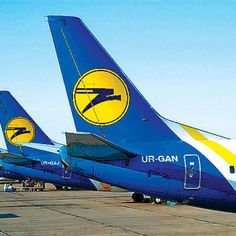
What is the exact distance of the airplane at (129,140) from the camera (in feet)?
53.8

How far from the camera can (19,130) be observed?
40.3 m

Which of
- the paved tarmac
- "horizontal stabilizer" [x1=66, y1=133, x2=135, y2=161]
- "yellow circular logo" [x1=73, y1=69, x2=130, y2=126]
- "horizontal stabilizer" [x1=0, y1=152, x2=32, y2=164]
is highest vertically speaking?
"yellow circular logo" [x1=73, y1=69, x2=130, y2=126]

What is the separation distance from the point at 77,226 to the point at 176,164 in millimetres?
8612

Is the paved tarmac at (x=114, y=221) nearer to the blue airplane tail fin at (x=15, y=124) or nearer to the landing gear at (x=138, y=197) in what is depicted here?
the landing gear at (x=138, y=197)

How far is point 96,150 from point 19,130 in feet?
83.4

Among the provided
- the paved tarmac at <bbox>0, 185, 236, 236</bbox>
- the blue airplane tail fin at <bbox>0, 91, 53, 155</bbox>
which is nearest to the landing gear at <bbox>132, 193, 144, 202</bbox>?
the paved tarmac at <bbox>0, 185, 236, 236</bbox>

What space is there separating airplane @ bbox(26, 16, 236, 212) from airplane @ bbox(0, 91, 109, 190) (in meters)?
20.2

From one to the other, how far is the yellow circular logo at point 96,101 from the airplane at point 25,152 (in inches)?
795

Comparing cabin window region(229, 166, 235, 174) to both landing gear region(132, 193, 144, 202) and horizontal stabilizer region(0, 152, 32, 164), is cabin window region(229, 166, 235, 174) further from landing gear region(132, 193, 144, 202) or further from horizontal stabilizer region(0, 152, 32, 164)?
horizontal stabilizer region(0, 152, 32, 164)

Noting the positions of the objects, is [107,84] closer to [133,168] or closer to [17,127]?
[133,168]

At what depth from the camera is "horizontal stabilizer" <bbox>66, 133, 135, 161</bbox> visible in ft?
50.9

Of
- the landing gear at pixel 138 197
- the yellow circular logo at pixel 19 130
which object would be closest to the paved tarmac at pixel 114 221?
the landing gear at pixel 138 197

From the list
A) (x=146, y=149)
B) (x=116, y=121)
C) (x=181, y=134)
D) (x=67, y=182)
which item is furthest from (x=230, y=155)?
(x=67, y=182)

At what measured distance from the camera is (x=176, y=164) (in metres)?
16.5
